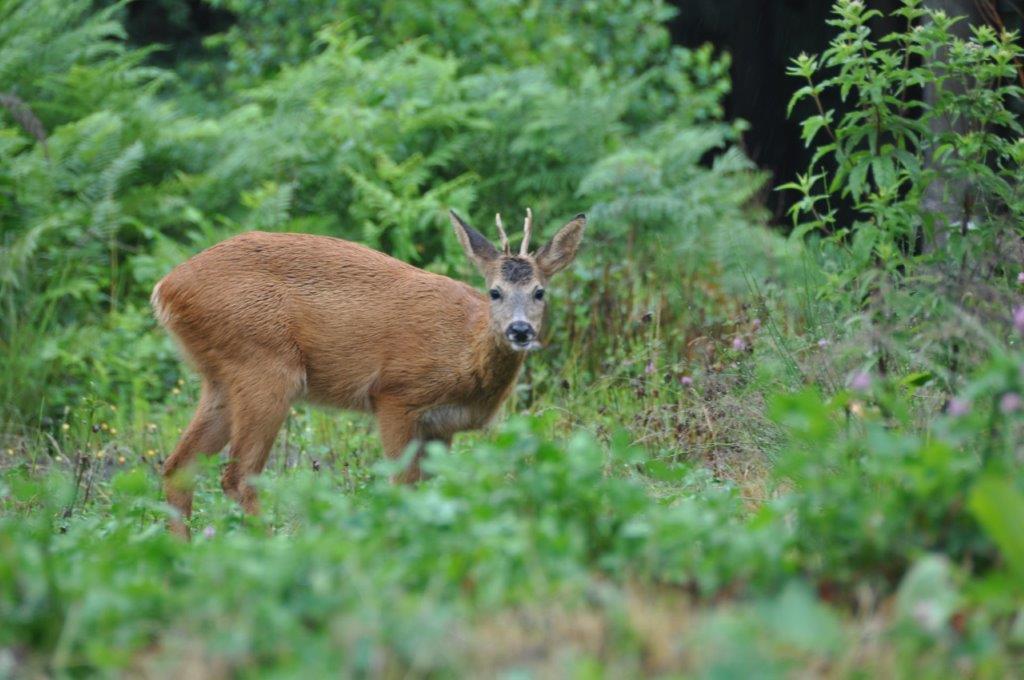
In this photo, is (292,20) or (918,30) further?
(292,20)

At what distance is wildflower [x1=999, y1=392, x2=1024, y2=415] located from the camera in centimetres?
307

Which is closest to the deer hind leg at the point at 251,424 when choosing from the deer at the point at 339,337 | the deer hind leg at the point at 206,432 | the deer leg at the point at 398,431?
the deer at the point at 339,337

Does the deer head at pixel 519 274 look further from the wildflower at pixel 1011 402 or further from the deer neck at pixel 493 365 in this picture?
the wildflower at pixel 1011 402

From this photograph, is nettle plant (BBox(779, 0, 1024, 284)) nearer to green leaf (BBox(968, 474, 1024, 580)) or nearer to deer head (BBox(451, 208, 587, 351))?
deer head (BBox(451, 208, 587, 351))

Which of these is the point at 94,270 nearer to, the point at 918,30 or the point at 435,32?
the point at 435,32

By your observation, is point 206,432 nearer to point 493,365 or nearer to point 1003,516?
point 493,365

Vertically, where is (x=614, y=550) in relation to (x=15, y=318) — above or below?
above

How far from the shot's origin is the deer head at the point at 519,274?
623 cm

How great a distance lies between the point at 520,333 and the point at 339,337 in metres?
0.90

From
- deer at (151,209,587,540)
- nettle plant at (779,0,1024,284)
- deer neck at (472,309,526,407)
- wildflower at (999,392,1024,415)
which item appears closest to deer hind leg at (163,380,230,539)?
deer at (151,209,587,540)

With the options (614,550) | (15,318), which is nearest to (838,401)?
(614,550)

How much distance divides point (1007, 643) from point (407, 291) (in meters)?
4.08

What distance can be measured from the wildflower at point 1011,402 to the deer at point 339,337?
10.2 ft

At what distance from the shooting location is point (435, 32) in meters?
11.1
